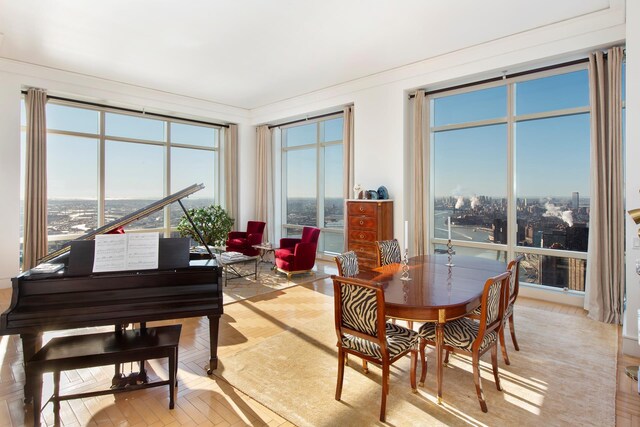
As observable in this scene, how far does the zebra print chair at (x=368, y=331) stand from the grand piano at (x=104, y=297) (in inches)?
43.8

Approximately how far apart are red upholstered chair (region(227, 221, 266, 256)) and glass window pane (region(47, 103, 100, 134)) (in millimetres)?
3521

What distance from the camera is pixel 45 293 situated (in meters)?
2.54

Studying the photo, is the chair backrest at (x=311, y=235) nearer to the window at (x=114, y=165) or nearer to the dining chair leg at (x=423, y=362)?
the window at (x=114, y=165)

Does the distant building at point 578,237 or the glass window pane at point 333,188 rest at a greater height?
the glass window pane at point 333,188

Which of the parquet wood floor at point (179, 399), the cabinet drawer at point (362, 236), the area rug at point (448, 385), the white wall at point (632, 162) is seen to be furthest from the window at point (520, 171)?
the parquet wood floor at point (179, 399)

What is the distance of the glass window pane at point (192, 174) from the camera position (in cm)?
820

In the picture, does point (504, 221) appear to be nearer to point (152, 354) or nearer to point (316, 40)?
point (316, 40)

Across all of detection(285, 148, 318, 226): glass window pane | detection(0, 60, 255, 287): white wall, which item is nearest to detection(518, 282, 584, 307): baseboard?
detection(285, 148, 318, 226): glass window pane

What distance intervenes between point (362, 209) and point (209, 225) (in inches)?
147

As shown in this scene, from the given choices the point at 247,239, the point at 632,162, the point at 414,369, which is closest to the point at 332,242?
the point at 247,239

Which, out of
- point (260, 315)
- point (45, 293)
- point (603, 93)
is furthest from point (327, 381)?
point (603, 93)

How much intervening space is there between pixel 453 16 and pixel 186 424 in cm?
508

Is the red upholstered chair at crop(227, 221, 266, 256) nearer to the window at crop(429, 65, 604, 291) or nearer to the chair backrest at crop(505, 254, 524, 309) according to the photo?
the window at crop(429, 65, 604, 291)

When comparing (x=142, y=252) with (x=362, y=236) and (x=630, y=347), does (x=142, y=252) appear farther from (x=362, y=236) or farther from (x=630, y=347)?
(x=630, y=347)
